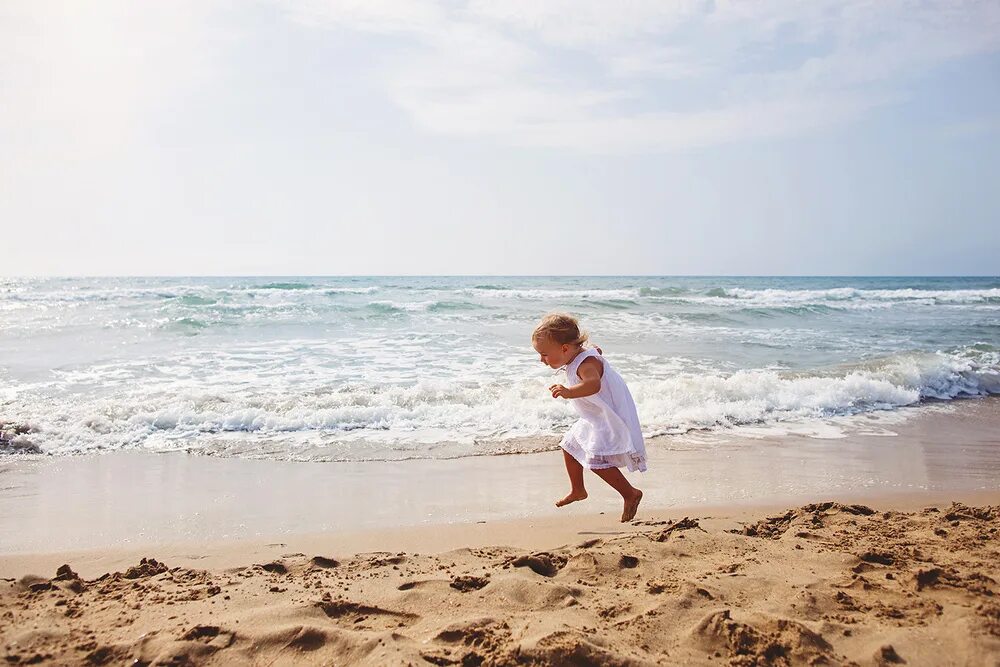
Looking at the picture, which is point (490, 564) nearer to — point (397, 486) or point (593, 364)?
point (593, 364)

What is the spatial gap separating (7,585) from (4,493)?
261 centimetres

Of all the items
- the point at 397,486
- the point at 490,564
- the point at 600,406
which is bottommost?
the point at 397,486

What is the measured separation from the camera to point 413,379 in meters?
9.81

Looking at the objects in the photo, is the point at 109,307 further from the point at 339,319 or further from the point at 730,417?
the point at 730,417

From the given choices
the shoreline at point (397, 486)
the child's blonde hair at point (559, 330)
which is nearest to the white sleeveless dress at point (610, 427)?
the child's blonde hair at point (559, 330)

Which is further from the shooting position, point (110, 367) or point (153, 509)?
point (110, 367)

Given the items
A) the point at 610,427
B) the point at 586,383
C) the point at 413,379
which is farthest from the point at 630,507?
the point at 413,379

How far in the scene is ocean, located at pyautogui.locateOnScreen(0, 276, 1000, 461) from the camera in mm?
6727

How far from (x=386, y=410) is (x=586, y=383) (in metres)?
4.17

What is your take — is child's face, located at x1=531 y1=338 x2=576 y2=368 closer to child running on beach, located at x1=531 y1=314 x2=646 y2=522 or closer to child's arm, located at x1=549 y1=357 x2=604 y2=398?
child running on beach, located at x1=531 y1=314 x2=646 y2=522

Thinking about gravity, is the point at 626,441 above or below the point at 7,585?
above

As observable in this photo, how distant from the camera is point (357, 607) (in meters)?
2.65

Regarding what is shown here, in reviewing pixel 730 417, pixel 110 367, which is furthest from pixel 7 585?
pixel 110 367

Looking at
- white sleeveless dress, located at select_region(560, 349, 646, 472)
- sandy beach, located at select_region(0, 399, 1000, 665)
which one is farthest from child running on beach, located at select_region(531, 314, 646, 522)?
sandy beach, located at select_region(0, 399, 1000, 665)
